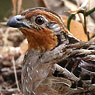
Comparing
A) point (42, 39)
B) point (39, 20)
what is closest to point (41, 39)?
point (42, 39)

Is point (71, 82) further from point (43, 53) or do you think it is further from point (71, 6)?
point (71, 6)

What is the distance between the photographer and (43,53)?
2.09 metres

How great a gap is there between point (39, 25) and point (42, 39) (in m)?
0.08

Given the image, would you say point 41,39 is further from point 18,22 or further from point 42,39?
point 18,22

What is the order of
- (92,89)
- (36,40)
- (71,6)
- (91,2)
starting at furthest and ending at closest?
(71,6) → (91,2) → (36,40) → (92,89)

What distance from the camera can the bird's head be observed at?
6.55ft

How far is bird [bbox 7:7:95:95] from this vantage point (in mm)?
1976

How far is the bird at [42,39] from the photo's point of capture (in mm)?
1976

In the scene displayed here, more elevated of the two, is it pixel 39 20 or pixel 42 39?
pixel 39 20

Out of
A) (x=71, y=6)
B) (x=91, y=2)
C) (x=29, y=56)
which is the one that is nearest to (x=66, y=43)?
(x=29, y=56)

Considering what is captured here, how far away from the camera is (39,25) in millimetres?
2000

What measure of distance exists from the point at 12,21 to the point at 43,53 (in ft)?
0.83

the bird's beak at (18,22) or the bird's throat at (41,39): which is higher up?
the bird's beak at (18,22)

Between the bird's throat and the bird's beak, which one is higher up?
the bird's beak
